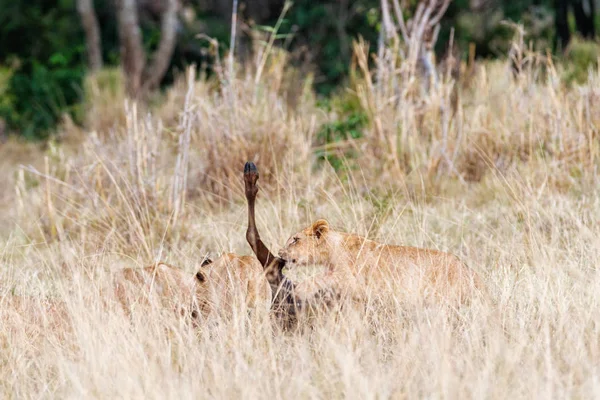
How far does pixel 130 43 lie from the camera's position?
12562 millimetres

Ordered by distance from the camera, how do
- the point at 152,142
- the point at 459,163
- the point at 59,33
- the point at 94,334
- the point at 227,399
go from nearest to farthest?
1. the point at 227,399
2. the point at 94,334
3. the point at 152,142
4. the point at 459,163
5. the point at 59,33

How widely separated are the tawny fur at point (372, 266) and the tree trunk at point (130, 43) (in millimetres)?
9016

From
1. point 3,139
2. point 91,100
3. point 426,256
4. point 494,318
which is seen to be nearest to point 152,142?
point 426,256

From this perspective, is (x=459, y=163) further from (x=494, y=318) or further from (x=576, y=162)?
(x=494, y=318)

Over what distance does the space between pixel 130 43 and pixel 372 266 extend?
989 centimetres

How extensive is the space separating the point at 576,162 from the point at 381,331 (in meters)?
2.90

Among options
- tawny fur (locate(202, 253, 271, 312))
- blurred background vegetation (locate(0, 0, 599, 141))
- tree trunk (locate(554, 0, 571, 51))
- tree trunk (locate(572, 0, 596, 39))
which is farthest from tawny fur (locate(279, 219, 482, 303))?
tree trunk (locate(572, 0, 596, 39))

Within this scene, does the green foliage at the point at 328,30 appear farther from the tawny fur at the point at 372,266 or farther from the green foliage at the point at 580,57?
the tawny fur at the point at 372,266

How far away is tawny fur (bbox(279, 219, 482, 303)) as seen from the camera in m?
3.28

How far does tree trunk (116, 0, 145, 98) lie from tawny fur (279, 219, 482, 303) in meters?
9.02

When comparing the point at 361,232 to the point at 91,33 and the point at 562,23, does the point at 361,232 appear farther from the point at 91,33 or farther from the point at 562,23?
the point at 91,33

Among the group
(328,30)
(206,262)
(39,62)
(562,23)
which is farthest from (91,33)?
(206,262)

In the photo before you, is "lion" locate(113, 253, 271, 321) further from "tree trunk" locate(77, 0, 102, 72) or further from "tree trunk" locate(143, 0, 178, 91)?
"tree trunk" locate(77, 0, 102, 72)

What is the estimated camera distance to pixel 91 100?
10.5 metres
